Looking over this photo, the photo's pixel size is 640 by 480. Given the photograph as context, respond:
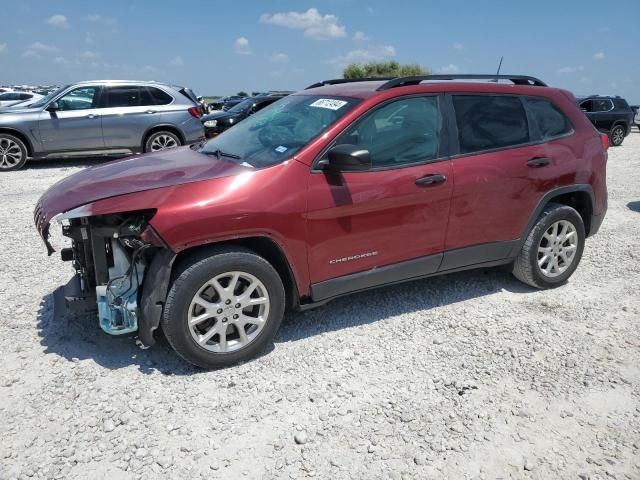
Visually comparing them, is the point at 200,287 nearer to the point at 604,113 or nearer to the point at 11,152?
the point at 11,152

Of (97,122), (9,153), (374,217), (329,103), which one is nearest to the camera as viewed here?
(374,217)

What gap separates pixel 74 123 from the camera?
10000mm

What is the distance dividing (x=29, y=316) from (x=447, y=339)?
314 cm

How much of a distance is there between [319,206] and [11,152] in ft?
30.2

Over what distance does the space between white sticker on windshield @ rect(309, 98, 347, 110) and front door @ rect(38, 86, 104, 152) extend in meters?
7.92

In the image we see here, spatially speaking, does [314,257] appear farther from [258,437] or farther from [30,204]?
[30,204]

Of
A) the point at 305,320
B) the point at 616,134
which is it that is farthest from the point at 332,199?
the point at 616,134

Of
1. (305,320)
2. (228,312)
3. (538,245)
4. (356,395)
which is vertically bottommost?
(356,395)

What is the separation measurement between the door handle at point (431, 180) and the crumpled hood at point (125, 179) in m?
1.20

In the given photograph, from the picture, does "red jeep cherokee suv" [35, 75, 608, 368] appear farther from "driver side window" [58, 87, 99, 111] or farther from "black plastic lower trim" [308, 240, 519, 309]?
"driver side window" [58, 87, 99, 111]

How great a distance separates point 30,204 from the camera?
7.09 metres

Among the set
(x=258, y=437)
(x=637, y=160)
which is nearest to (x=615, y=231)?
(x=258, y=437)

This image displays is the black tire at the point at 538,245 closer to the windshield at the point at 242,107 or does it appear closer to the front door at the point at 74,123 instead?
the front door at the point at 74,123

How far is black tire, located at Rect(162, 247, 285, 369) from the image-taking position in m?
2.92
